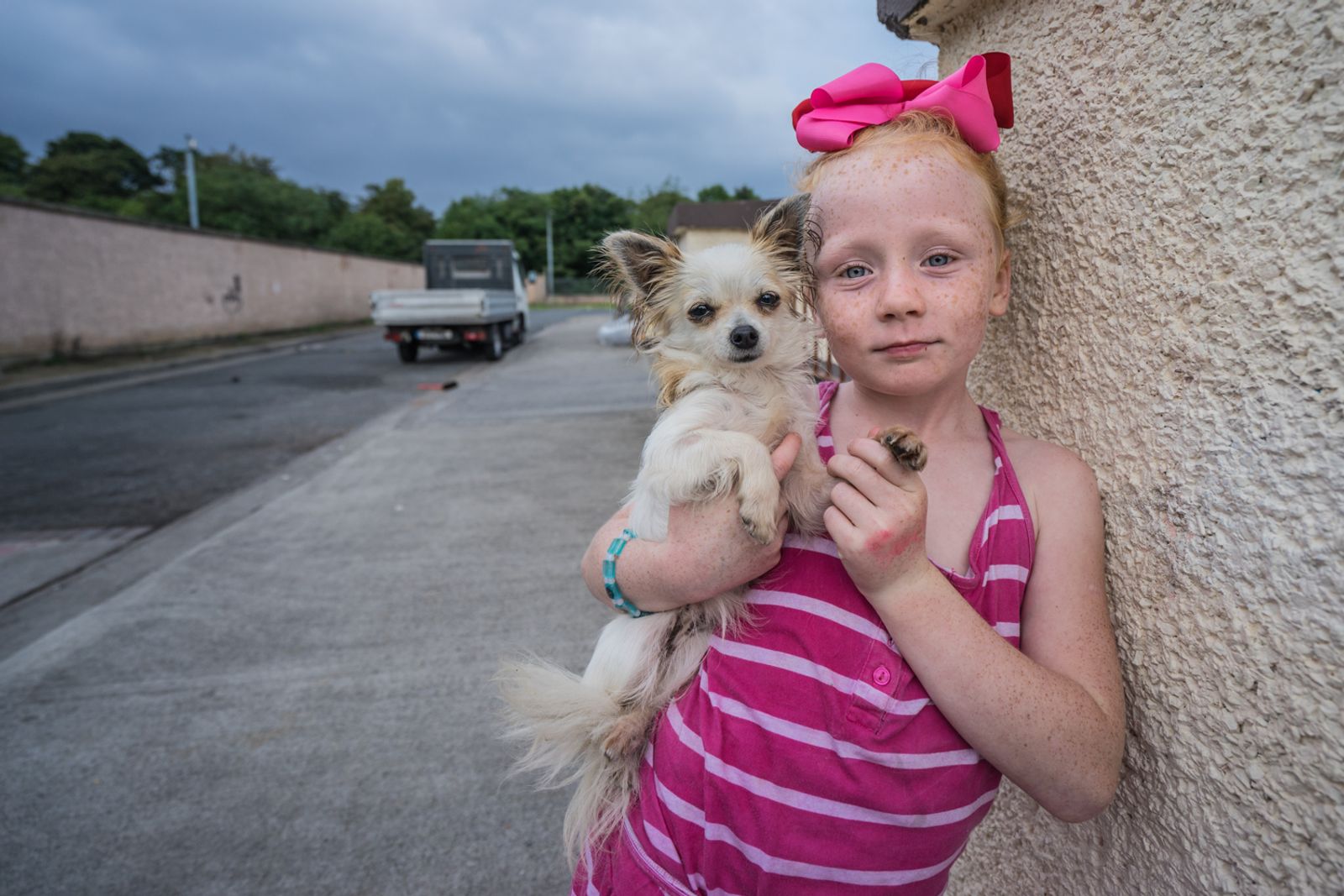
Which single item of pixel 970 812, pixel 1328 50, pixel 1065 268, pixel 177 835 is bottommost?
pixel 177 835

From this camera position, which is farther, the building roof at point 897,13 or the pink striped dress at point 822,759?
the building roof at point 897,13

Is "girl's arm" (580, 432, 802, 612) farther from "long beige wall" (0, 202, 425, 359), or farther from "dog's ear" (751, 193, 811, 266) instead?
"long beige wall" (0, 202, 425, 359)

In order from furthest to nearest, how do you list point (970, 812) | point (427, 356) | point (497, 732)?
point (427, 356) → point (497, 732) → point (970, 812)

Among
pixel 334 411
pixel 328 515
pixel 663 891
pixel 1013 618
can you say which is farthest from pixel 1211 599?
pixel 334 411

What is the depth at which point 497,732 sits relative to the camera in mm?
2730

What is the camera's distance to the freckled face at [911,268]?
1171 mm

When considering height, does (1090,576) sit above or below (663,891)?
above

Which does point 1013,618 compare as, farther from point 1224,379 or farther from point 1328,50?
point 1328,50

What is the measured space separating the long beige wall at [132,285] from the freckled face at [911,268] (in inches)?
760

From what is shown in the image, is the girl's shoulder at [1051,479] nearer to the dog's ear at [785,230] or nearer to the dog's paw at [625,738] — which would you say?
the dog's ear at [785,230]

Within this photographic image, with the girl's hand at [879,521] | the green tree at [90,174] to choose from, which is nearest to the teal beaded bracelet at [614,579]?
the girl's hand at [879,521]

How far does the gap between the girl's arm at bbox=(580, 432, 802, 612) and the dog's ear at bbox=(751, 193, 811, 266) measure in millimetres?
670

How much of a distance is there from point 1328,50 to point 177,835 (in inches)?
123

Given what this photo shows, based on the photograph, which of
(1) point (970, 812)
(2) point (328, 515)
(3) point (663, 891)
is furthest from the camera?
(2) point (328, 515)
